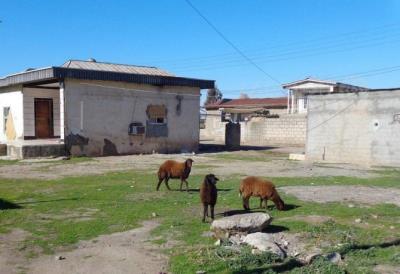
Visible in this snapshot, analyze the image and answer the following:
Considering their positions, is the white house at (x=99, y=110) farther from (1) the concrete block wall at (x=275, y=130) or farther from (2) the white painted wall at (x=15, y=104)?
(1) the concrete block wall at (x=275, y=130)

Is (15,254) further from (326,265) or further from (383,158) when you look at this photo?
(383,158)

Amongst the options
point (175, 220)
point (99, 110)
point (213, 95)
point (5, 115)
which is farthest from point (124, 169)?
point (213, 95)

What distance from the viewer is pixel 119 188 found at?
1262 cm

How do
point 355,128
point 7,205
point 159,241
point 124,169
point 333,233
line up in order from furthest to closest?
point 355,128, point 124,169, point 7,205, point 333,233, point 159,241

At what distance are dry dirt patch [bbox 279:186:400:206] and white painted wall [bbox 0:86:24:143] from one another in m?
18.1

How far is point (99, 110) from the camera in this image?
78.2 ft

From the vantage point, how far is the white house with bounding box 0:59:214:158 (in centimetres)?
2270

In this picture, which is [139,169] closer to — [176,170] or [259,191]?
[176,170]

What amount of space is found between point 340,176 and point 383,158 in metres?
5.62

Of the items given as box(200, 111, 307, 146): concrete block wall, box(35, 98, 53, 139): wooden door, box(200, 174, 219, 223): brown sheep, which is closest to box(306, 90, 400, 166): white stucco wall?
box(200, 111, 307, 146): concrete block wall

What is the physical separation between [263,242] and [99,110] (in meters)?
18.4

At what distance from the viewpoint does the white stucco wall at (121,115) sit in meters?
22.9

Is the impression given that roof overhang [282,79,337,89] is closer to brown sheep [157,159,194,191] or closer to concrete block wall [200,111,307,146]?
concrete block wall [200,111,307,146]

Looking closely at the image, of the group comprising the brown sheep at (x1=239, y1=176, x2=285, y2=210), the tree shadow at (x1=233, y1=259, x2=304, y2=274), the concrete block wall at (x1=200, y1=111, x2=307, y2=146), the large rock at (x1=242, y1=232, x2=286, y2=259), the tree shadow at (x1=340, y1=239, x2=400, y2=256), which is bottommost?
the tree shadow at (x1=233, y1=259, x2=304, y2=274)
